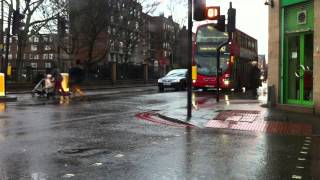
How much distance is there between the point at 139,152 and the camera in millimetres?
8961

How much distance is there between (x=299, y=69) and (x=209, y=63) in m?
16.4

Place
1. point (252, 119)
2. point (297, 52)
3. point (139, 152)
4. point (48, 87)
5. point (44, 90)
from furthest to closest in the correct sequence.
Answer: point (44, 90)
point (48, 87)
point (297, 52)
point (252, 119)
point (139, 152)

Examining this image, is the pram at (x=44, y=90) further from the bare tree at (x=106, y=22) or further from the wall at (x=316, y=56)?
the bare tree at (x=106, y=22)

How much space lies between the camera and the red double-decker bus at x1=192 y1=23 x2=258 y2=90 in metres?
Answer: 31.6

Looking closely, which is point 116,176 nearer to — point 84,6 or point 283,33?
point 283,33

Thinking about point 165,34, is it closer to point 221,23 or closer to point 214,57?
point 214,57

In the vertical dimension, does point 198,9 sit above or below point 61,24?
below

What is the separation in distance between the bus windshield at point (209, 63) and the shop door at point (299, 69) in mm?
14630

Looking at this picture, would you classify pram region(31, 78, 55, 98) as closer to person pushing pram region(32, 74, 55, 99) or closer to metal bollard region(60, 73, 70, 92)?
person pushing pram region(32, 74, 55, 99)

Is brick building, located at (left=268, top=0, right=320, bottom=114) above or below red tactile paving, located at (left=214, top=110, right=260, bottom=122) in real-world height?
above

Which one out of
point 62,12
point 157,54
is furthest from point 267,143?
point 157,54

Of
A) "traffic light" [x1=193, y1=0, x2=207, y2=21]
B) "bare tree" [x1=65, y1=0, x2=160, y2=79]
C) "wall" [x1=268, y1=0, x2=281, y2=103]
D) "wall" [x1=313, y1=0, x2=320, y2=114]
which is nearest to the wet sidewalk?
"wall" [x1=313, y1=0, x2=320, y2=114]

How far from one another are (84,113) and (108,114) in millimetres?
760

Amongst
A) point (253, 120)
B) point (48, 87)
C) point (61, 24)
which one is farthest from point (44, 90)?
point (61, 24)
